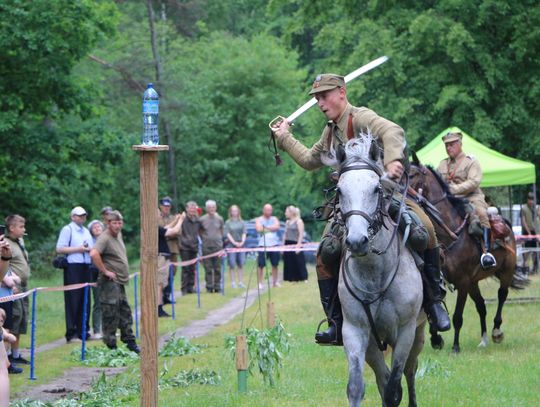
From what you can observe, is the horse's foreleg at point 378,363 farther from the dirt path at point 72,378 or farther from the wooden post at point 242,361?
the dirt path at point 72,378

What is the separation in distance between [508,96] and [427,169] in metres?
20.0

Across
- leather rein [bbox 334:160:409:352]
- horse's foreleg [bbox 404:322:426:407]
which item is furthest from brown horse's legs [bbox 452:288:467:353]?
leather rein [bbox 334:160:409:352]

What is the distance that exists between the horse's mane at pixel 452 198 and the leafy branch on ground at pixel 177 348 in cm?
415

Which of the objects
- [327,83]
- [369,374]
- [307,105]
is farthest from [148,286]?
[369,374]

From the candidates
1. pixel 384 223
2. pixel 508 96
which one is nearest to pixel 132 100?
pixel 508 96

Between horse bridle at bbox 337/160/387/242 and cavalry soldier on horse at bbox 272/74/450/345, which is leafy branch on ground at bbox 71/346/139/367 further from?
horse bridle at bbox 337/160/387/242

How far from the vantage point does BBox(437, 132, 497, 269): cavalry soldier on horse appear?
15133 mm

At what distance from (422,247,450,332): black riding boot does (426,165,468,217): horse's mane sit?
4.85 meters

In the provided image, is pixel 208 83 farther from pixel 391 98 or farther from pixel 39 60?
pixel 39 60

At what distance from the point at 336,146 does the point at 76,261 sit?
10.4 meters

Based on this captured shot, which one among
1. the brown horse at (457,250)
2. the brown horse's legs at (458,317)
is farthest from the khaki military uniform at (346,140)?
the brown horse's legs at (458,317)

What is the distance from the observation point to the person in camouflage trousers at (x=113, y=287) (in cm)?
1616

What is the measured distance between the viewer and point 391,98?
1385 inches

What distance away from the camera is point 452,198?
1462cm
